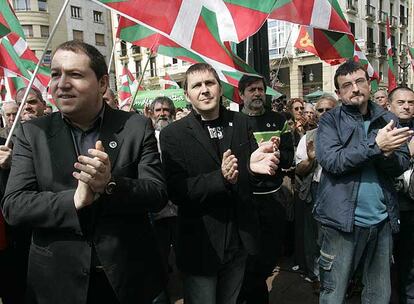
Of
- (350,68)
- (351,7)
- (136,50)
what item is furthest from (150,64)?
(350,68)

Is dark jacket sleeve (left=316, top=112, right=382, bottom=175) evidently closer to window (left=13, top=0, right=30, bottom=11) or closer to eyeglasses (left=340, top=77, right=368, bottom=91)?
eyeglasses (left=340, top=77, right=368, bottom=91)

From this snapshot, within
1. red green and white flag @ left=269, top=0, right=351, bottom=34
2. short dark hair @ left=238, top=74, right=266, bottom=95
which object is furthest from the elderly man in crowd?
red green and white flag @ left=269, top=0, right=351, bottom=34

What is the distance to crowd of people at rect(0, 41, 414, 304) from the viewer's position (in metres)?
1.60

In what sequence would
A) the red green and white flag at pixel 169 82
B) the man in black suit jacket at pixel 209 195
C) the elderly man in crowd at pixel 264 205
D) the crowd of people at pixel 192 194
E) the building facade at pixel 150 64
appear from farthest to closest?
the building facade at pixel 150 64, the red green and white flag at pixel 169 82, the elderly man in crowd at pixel 264 205, the man in black suit jacket at pixel 209 195, the crowd of people at pixel 192 194

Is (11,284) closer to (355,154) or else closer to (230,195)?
(230,195)

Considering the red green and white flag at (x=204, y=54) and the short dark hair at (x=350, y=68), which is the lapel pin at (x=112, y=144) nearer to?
the red green and white flag at (x=204, y=54)

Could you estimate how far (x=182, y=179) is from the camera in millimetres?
2215

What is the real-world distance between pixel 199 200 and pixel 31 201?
90 centimetres

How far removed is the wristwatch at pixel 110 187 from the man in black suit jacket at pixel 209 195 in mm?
707

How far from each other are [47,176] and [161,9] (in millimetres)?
1401

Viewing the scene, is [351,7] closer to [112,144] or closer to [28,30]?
[28,30]

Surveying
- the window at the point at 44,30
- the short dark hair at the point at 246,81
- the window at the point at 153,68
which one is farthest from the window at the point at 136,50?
the short dark hair at the point at 246,81

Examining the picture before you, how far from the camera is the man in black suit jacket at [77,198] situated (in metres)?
1.54

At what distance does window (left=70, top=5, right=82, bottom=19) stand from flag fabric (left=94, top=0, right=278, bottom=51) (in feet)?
130
